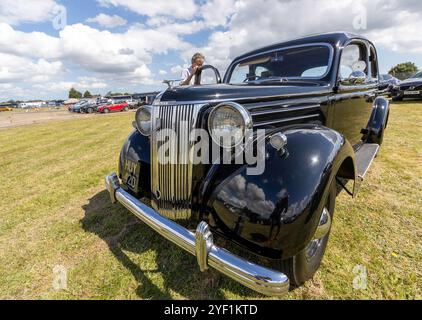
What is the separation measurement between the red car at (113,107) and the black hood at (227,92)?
2818 centimetres

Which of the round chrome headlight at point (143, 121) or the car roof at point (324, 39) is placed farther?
the car roof at point (324, 39)

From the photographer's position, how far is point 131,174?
2.47 metres

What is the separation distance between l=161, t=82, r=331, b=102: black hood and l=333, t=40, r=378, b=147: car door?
73cm

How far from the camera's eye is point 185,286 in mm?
2014

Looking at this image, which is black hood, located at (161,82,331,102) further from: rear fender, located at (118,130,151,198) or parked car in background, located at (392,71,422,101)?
parked car in background, located at (392,71,422,101)

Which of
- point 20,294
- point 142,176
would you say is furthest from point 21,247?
point 142,176

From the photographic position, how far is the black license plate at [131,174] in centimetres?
241

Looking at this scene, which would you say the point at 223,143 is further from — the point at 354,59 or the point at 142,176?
the point at 354,59

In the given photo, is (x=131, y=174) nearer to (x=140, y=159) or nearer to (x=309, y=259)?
(x=140, y=159)

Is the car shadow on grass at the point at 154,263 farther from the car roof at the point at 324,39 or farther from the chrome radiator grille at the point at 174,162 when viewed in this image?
the car roof at the point at 324,39

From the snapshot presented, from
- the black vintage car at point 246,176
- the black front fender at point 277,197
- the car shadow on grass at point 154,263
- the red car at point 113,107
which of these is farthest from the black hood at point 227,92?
the red car at point 113,107

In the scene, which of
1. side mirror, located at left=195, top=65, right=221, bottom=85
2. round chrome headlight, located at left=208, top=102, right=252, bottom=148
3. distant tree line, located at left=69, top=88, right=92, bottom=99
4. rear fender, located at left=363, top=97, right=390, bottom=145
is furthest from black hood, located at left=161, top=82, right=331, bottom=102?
distant tree line, located at left=69, top=88, right=92, bottom=99

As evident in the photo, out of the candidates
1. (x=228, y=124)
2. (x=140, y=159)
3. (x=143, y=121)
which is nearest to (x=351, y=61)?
(x=228, y=124)
